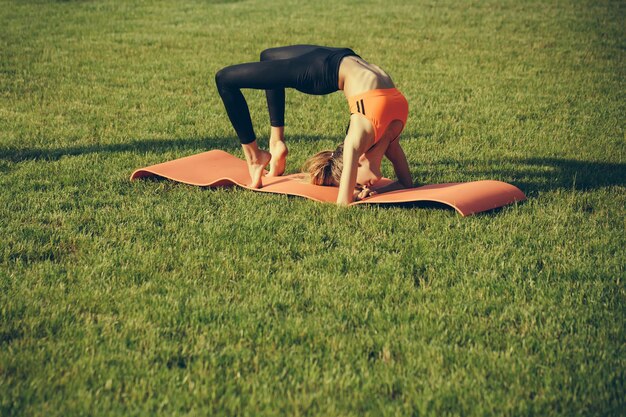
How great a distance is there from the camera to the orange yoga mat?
5.32m

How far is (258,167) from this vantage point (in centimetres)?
595

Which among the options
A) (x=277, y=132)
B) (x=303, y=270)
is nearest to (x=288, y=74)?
(x=277, y=132)

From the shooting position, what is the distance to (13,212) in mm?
5234

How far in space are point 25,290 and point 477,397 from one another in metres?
2.50

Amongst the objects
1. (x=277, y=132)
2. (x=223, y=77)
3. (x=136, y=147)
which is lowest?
(x=136, y=147)

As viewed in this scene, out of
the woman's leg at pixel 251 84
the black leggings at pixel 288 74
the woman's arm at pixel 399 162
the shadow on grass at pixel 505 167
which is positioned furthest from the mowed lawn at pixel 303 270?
the black leggings at pixel 288 74

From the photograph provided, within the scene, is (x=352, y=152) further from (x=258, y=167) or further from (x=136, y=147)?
(x=136, y=147)

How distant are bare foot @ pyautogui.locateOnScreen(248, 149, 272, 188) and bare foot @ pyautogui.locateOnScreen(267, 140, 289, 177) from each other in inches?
5.9

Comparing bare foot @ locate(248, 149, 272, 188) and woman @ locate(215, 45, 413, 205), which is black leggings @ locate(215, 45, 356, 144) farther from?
bare foot @ locate(248, 149, 272, 188)

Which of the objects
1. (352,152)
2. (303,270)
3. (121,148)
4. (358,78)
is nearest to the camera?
(303,270)

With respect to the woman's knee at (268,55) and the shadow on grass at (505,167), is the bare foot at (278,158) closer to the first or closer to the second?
the woman's knee at (268,55)

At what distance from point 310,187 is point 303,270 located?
165 cm

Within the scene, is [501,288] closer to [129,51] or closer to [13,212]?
[13,212]

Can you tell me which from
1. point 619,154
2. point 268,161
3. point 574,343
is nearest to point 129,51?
point 268,161
